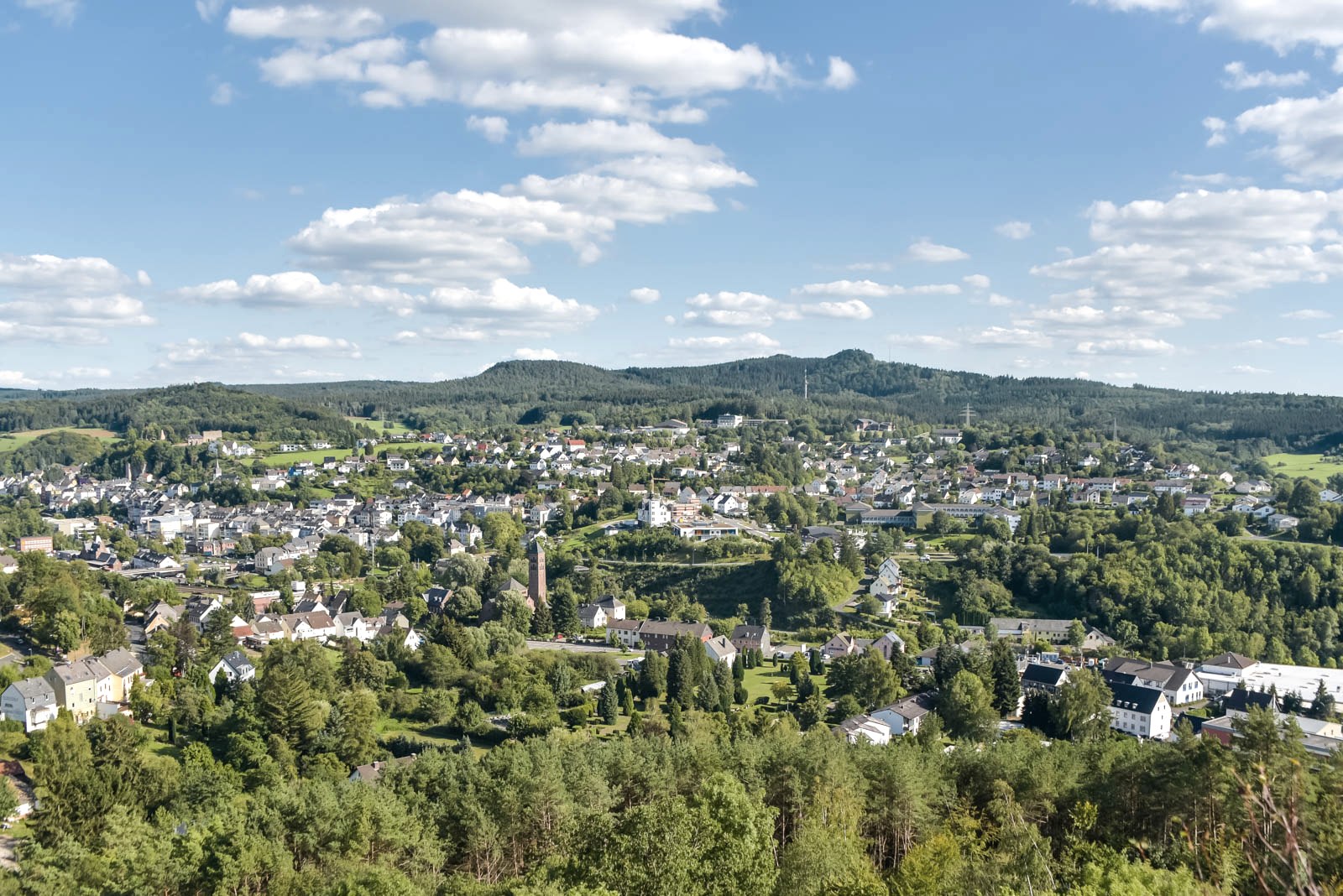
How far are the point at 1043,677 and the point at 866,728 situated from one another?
30.4ft

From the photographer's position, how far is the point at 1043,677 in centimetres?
3450

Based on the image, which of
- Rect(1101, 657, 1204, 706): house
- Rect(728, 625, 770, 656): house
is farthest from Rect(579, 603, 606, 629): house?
Rect(1101, 657, 1204, 706): house

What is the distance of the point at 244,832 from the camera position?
15664 mm

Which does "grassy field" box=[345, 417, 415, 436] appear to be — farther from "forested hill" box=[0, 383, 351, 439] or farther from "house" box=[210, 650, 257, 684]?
"house" box=[210, 650, 257, 684]

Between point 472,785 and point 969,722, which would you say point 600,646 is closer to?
point 969,722

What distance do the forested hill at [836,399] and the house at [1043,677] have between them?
242 ft

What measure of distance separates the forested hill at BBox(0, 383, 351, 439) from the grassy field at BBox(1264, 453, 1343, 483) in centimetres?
8861

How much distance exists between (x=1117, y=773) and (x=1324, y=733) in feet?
54.9

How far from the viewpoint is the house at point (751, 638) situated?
40781mm

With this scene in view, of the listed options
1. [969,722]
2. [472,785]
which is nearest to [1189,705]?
[969,722]

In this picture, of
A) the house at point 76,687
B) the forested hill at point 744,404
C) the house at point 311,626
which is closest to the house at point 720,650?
the house at point 311,626

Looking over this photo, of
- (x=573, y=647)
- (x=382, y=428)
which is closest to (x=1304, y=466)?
(x=573, y=647)

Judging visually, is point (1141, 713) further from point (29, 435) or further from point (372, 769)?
point (29, 435)

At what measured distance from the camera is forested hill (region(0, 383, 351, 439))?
10400 cm
